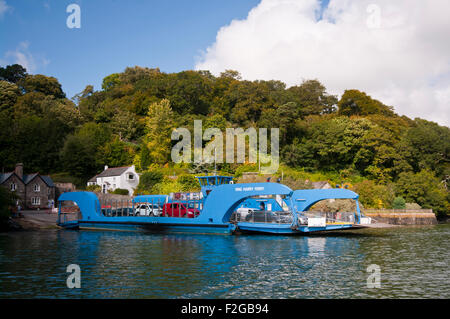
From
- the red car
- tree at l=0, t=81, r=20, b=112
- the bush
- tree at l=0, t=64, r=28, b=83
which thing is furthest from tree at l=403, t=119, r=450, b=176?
tree at l=0, t=64, r=28, b=83

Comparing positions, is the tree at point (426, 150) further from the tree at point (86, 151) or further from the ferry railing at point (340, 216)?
the tree at point (86, 151)

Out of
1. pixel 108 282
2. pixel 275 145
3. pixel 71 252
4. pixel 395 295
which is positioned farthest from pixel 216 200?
pixel 275 145

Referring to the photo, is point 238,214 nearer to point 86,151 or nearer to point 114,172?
point 114,172

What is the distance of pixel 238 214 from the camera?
3578 cm

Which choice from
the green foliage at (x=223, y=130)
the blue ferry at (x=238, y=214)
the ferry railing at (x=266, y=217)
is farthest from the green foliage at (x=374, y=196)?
the ferry railing at (x=266, y=217)

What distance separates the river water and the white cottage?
1372 inches

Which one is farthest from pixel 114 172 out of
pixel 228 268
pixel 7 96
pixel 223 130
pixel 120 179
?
pixel 228 268

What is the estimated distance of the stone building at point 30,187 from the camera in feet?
183

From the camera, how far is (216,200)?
34094 mm

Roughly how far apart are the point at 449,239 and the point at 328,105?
58200mm

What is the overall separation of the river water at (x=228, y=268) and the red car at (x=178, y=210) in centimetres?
780

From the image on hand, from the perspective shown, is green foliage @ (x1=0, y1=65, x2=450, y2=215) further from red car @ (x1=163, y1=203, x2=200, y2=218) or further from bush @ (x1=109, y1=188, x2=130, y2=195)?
red car @ (x1=163, y1=203, x2=200, y2=218)

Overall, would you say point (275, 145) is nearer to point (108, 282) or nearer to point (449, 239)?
point (449, 239)

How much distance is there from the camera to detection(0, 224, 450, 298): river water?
15234 millimetres
